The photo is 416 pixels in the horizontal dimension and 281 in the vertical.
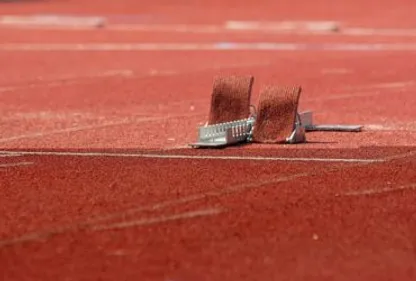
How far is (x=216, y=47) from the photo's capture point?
104ft

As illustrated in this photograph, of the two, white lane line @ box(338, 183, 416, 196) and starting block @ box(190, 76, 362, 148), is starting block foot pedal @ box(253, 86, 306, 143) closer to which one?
starting block @ box(190, 76, 362, 148)

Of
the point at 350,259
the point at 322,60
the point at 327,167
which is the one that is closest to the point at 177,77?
the point at 322,60

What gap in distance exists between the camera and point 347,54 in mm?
28938

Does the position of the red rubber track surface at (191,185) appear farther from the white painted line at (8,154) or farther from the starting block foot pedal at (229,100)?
the starting block foot pedal at (229,100)

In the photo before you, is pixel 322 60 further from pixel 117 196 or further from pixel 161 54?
pixel 117 196

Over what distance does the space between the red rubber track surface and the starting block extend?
248mm

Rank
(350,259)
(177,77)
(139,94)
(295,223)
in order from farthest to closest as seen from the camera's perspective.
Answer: (177,77) < (139,94) < (295,223) < (350,259)

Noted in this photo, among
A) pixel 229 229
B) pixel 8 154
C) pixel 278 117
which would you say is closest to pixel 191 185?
pixel 229 229

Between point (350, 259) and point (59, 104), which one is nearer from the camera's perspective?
point (350, 259)

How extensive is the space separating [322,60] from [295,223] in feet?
59.2

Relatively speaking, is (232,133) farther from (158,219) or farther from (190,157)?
(158,219)

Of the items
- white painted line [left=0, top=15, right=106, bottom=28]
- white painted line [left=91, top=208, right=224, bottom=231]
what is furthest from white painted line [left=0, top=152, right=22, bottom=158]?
white painted line [left=0, top=15, right=106, bottom=28]

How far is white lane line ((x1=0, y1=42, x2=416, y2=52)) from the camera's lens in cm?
3073

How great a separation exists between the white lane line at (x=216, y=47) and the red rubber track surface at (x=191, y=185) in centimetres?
604
